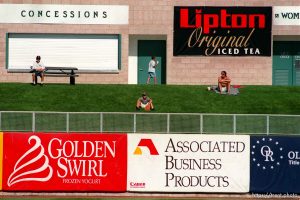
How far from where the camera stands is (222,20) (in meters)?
40.1

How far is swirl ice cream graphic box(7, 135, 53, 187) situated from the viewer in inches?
912

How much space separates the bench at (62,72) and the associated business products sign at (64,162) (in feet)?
45.4

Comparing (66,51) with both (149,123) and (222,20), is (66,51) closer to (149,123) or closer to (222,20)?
(222,20)

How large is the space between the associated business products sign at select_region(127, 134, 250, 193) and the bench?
14300 millimetres

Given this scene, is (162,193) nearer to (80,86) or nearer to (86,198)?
(86,198)

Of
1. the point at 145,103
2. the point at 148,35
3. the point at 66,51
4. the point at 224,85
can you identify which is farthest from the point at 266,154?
the point at 66,51

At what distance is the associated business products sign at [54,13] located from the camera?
3962 centimetres

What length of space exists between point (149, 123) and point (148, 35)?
16701 millimetres

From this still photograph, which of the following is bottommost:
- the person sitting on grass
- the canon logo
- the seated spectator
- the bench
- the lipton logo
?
the lipton logo

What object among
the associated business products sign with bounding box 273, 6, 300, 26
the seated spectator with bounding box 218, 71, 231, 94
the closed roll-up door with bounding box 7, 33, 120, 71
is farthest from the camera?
the closed roll-up door with bounding box 7, 33, 120, 71

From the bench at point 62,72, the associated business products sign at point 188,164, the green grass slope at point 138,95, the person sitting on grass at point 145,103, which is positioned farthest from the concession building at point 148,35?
the associated business products sign at point 188,164

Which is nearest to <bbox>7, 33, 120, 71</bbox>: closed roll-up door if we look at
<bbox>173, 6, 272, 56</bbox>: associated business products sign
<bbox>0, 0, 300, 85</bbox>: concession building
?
<bbox>0, 0, 300, 85</bbox>: concession building

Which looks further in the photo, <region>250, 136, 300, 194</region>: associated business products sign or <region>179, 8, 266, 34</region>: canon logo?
<region>179, 8, 266, 34</region>: canon logo

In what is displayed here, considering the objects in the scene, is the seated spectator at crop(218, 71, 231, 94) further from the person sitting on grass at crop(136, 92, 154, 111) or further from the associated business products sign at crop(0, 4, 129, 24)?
the associated business products sign at crop(0, 4, 129, 24)
